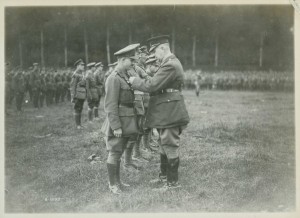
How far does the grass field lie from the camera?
406 centimetres

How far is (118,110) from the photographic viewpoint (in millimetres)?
4121

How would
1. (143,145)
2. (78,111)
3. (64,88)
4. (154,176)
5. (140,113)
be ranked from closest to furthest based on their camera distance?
(154,176) → (140,113) → (143,145) → (78,111) → (64,88)

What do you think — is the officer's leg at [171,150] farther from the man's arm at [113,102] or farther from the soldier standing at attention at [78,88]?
the soldier standing at attention at [78,88]

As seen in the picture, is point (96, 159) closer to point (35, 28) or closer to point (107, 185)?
point (107, 185)

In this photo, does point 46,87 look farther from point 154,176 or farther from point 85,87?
point 154,176

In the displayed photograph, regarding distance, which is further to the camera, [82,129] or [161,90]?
[82,129]

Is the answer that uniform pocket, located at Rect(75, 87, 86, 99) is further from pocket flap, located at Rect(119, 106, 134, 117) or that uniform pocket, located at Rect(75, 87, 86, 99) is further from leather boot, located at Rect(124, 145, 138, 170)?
pocket flap, located at Rect(119, 106, 134, 117)

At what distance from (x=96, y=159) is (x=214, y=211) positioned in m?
1.87

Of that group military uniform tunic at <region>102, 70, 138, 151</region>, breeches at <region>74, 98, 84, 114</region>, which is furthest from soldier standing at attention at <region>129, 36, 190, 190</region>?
breeches at <region>74, 98, 84, 114</region>

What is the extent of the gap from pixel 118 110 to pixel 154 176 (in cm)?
108

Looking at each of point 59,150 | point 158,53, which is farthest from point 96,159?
point 158,53

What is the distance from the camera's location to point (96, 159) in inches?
203

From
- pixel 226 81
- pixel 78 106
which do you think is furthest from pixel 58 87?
pixel 226 81

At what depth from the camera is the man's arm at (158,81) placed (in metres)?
4.04
